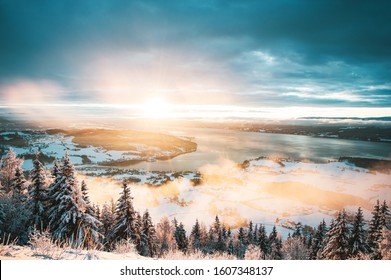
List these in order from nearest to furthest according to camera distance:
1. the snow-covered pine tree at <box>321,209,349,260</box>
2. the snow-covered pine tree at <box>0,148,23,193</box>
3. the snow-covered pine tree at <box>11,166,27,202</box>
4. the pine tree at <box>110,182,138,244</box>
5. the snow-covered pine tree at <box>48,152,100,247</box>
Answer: the snow-covered pine tree at <box>48,152,100,247</box>
the snow-covered pine tree at <box>321,209,349,260</box>
the pine tree at <box>110,182,138,244</box>
the snow-covered pine tree at <box>11,166,27,202</box>
the snow-covered pine tree at <box>0,148,23,193</box>

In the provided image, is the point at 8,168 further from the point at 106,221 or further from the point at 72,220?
the point at 106,221

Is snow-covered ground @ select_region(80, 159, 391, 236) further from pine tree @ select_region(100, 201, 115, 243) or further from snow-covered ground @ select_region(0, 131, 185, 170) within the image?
pine tree @ select_region(100, 201, 115, 243)

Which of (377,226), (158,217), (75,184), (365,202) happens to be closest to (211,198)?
(158,217)

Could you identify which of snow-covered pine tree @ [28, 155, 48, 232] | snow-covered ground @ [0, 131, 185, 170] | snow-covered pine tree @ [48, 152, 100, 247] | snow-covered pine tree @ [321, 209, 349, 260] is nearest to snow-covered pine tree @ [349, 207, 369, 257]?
snow-covered pine tree @ [321, 209, 349, 260]

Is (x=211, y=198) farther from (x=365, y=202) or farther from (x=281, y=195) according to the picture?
(x=365, y=202)

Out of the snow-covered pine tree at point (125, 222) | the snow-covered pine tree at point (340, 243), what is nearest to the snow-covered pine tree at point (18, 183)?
the snow-covered pine tree at point (125, 222)

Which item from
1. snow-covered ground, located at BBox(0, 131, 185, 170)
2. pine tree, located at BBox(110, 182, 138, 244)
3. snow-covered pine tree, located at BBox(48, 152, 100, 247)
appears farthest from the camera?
snow-covered ground, located at BBox(0, 131, 185, 170)
